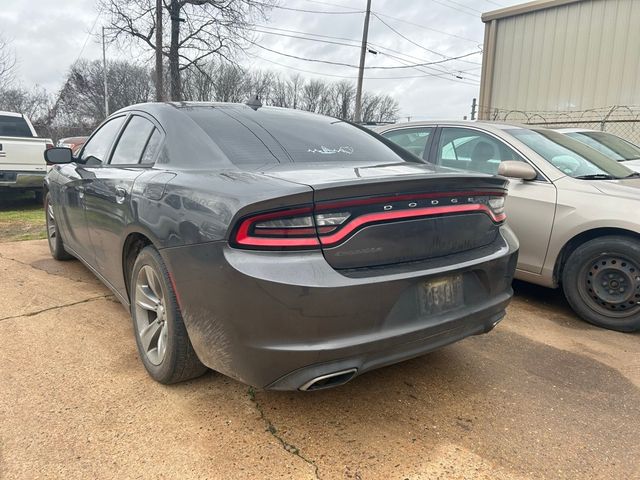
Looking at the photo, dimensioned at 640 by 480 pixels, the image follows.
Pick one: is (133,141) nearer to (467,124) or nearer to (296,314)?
(296,314)

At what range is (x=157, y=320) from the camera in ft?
8.60

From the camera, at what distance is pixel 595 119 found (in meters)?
11.0

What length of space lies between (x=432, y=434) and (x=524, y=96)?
37.9ft

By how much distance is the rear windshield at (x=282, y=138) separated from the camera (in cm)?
258

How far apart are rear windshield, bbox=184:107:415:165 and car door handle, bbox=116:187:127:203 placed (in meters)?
0.59

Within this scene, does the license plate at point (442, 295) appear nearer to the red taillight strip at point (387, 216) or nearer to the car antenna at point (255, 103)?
the red taillight strip at point (387, 216)

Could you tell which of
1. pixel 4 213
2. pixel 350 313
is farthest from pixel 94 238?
pixel 4 213

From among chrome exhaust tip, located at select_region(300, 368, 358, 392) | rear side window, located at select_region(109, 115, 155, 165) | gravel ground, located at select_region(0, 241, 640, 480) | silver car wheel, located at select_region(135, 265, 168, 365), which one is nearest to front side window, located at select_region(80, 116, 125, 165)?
rear side window, located at select_region(109, 115, 155, 165)

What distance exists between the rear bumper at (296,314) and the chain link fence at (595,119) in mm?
9630

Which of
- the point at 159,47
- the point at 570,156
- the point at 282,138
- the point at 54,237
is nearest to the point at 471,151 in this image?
the point at 570,156

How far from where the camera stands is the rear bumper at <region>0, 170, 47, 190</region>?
8.34 metres

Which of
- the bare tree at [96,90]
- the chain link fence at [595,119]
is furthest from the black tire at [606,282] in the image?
the bare tree at [96,90]

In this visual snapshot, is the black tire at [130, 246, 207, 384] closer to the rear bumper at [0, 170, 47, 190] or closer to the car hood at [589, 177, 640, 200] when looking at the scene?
the car hood at [589, 177, 640, 200]

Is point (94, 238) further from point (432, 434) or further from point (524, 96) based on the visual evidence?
point (524, 96)
